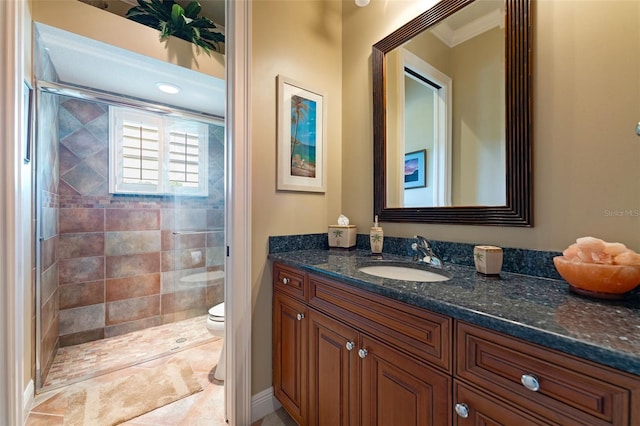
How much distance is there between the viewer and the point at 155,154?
→ 2.65 m

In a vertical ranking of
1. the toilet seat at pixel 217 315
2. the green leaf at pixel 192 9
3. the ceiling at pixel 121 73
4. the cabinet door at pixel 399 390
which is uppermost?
the green leaf at pixel 192 9

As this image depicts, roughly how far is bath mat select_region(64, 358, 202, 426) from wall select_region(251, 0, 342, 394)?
2.14ft

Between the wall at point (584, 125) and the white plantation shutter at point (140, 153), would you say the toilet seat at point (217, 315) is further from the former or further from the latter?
the wall at point (584, 125)

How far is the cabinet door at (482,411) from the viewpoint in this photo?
0.59 meters

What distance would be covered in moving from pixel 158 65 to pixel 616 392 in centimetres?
262

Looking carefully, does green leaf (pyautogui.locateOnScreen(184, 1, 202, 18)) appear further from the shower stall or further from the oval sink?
the oval sink

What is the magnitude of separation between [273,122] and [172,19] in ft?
3.86

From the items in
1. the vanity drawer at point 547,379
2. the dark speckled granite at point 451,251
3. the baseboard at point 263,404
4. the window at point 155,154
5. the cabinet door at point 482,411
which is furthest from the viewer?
the window at point 155,154

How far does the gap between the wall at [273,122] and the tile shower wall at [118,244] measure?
1.60 meters

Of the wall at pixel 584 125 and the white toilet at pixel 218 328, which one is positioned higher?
the wall at pixel 584 125

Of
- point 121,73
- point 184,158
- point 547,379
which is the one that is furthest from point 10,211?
point 547,379

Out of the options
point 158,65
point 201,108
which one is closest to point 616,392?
point 158,65

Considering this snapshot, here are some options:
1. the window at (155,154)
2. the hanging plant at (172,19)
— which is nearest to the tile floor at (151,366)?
the window at (155,154)

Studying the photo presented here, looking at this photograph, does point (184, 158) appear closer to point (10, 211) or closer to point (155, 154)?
point (155, 154)
